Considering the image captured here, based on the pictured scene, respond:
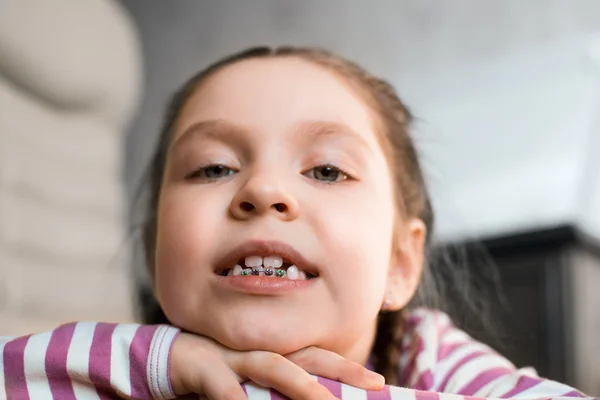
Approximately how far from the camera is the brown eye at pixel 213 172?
48 centimetres

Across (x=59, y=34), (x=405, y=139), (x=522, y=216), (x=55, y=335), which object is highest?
(x=59, y=34)

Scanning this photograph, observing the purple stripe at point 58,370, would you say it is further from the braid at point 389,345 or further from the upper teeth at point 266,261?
the braid at point 389,345

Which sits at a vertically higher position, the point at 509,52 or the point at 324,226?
the point at 509,52

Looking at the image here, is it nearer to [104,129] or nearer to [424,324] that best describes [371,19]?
[104,129]

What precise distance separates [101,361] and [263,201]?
0.14 meters

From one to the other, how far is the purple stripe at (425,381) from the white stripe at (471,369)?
0.01 meters

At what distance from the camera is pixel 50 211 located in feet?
3.01

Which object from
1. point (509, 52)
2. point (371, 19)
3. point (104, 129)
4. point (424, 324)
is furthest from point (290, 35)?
point (424, 324)

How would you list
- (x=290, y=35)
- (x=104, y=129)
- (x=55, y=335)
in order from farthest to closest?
(x=290, y=35)
(x=104, y=129)
(x=55, y=335)

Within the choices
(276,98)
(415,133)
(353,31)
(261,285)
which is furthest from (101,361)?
(353,31)

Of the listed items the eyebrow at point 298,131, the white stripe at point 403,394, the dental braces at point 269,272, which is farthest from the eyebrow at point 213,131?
the white stripe at point 403,394

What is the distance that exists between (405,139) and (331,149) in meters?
0.20

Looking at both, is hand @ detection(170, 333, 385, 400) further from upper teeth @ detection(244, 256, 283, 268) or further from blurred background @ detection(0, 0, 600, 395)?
blurred background @ detection(0, 0, 600, 395)

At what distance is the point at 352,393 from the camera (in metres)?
0.38
